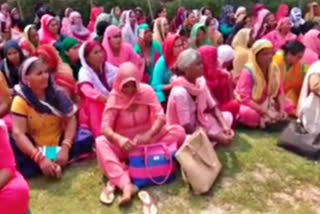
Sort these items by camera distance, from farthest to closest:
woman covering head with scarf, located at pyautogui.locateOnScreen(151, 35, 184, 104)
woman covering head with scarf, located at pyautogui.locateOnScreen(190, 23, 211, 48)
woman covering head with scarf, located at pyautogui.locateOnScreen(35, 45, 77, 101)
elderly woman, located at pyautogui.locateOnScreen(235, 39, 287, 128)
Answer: woman covering head with scarf, located at pyautogui.locateOnScreen(190, 23, 211, 48) → woman covering head with scarf, located at pyautogui.locateOnScreen(151, 35, 184, 104) → elderly woman, located at pyautogui.locateOnScreen(235, 39, 287, 128) → woman covering head with scarf, located at pyautogui.locateOnScreen(35, 45, 77, 101)

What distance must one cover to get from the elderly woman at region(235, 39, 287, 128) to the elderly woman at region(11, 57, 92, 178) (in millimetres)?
1670

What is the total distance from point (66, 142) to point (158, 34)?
4.50 m

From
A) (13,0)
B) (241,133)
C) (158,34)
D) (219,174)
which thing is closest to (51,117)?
(219,174)

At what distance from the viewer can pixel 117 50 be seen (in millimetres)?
6812

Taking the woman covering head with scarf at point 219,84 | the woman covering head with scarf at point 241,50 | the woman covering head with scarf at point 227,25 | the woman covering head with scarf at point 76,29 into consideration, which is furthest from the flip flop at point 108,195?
the woman covering head with scarf at point 227,25

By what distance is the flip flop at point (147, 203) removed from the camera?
4.52m

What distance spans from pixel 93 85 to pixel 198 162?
4.84 ft

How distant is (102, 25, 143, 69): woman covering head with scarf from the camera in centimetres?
676

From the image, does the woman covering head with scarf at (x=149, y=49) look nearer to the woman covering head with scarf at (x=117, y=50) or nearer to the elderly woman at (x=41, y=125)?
the woman covering head with scarf at (x=117, y=50)

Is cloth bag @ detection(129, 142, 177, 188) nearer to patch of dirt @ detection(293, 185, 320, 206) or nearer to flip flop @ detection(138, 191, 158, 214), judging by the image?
flip flop @ detection(138, 191, 158, 214)

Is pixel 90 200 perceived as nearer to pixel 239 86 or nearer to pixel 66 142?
pixel 66 142

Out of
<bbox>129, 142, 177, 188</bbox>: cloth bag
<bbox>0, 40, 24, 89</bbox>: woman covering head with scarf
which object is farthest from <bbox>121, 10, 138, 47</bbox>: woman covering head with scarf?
<bbox>129, 142, 177, 188</bbox>: cloth bag

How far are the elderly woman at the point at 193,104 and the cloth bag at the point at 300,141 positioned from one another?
0.50 metres

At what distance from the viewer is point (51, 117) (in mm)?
5074
